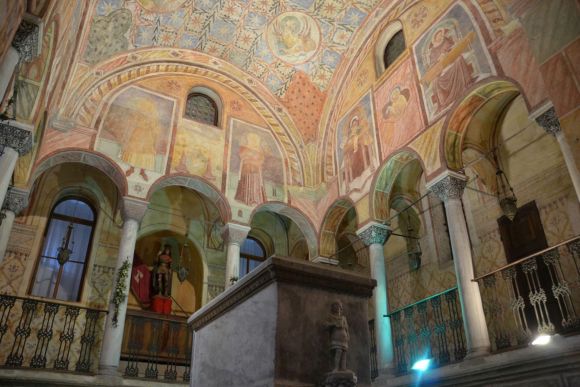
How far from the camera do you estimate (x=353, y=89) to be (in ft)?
42.4

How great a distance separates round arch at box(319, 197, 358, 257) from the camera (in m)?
12.6

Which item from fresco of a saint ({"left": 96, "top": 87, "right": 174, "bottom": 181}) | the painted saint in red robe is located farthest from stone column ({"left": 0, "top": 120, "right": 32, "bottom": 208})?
the painted saint in red robe

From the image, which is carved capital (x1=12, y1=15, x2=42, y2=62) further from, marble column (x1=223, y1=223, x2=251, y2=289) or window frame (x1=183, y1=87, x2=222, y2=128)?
window frame (x1=183, y1=87, x2=222, y2=128)

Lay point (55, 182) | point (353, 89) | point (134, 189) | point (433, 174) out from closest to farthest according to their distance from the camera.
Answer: point (433, 174)
point (134, 189)
point (55, 182)
point (353, 89)

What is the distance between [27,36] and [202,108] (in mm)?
8323

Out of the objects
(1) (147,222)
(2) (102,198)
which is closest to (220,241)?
(1) (147,222)

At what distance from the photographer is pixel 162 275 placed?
40.2ft

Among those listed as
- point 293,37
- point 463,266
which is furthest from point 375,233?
point 293,37

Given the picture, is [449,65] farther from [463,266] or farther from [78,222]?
[78,222]

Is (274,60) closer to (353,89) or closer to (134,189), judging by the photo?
(353,89)

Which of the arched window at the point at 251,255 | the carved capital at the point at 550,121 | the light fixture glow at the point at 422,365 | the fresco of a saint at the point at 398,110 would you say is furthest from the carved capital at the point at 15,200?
the carved capital at the point at 550,121

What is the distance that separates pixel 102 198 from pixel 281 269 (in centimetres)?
1073

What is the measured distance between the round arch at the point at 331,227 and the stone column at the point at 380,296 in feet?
5.06

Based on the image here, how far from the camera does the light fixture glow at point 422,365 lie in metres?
8.40
